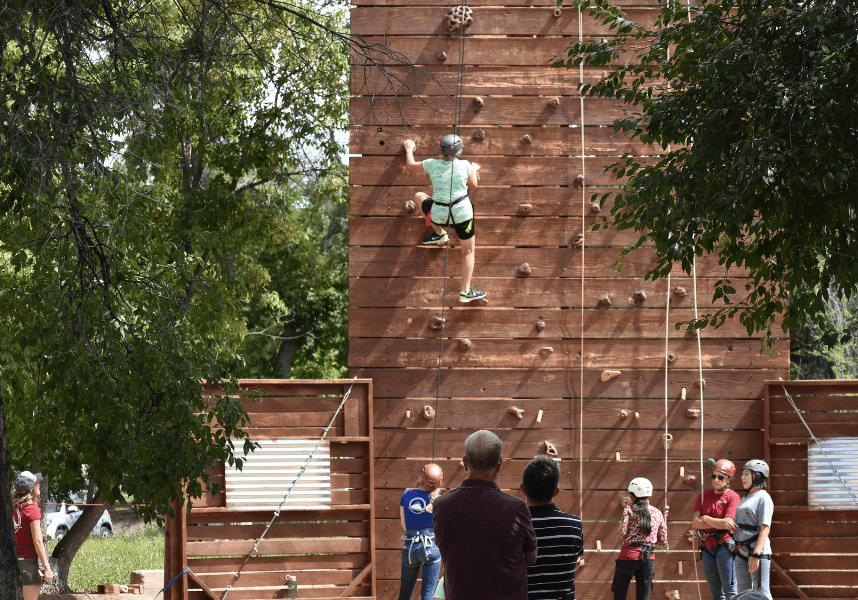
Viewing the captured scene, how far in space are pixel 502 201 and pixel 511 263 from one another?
2.09 ft

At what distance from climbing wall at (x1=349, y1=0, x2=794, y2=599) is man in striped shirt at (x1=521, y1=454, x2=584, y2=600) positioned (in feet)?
15.1

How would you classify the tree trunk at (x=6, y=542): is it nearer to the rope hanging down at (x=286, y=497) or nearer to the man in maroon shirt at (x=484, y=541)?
the man in maroon shirt at (x=484, y=541)

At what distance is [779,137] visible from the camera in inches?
203

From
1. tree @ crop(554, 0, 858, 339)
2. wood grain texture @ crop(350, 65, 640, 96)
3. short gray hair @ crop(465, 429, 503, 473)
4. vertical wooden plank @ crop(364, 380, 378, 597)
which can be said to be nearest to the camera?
short gray hair @ crop(465, 429, 503, 473)

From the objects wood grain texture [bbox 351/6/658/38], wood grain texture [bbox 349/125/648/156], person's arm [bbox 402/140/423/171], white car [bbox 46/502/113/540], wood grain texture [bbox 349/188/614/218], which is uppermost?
wood grain texture [bbox 351/6/658/38]

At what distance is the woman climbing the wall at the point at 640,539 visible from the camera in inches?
298

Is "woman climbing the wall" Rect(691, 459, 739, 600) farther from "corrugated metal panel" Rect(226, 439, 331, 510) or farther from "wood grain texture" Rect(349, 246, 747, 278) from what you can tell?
"corrugated metal panel" Rect(226, 439, 331, 510)

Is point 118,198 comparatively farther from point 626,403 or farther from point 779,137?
point 626,403

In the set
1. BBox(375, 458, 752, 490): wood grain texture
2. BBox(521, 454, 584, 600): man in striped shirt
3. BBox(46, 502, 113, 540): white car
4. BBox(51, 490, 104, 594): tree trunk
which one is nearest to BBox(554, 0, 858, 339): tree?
BBox(521, 454, 584, 600): man in striped shirt

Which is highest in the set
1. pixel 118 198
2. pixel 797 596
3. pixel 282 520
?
pixel 118 198

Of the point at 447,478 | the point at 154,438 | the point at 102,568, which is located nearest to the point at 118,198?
the point at 154,438

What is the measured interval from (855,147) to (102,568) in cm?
1569

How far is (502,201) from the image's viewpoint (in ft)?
29.2

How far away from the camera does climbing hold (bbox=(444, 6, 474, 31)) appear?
350 inches
